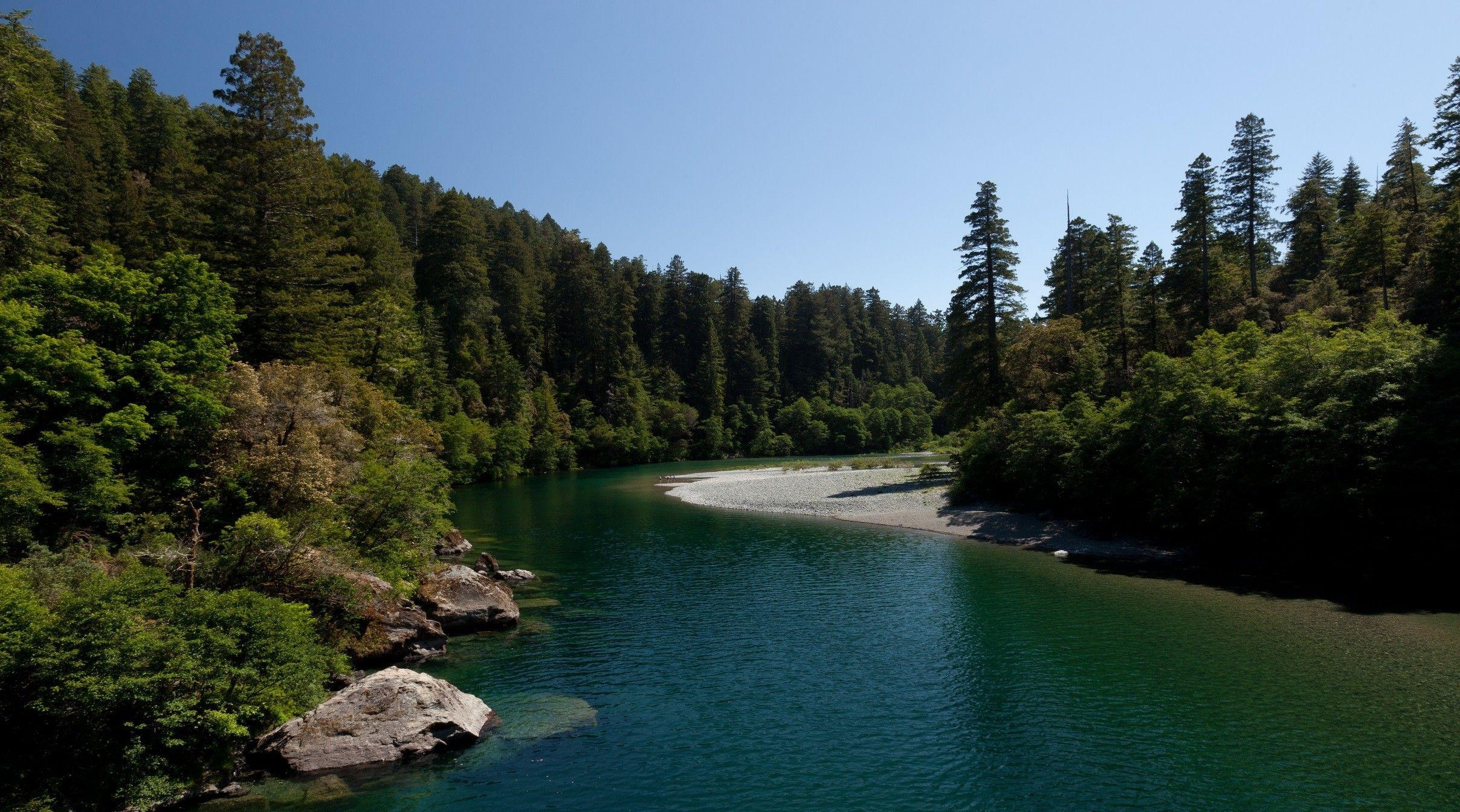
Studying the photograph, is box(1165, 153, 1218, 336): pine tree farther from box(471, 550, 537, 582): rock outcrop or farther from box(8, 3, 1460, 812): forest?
box(471, 550, 537, 582): rock outcrop

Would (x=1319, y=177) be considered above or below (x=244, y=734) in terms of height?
above

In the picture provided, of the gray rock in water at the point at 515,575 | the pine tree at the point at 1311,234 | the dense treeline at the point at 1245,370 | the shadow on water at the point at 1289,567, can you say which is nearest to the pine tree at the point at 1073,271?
the dense treeline at the point at 1245,370

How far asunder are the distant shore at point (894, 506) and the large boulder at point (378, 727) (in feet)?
87.3

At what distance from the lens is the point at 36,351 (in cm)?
1502

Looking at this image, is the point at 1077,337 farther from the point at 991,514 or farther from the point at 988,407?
the point at 991,514

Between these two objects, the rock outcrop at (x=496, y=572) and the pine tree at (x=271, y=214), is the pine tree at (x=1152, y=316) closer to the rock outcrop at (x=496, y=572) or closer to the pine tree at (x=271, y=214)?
the rock outcrop at (x=496, y=572)

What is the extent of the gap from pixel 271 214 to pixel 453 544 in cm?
1609

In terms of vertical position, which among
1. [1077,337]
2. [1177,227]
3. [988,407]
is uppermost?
[1177,227]

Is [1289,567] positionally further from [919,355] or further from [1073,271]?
[919,355]

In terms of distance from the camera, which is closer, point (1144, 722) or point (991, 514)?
point (1144, 722)

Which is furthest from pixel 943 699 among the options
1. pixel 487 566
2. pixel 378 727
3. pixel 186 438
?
pixel 186 438

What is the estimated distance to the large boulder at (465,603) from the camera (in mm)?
21156

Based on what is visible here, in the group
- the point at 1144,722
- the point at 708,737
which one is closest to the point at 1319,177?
the point at 1144,722

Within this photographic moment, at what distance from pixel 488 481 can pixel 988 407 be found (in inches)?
2023
